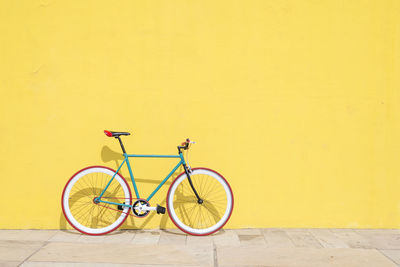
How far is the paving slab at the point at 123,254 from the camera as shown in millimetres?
3359

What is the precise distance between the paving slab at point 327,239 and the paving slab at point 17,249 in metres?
2.96

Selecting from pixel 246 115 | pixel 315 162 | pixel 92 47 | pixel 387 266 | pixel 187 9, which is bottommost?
pixel 387 266

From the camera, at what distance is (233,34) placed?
4312 mm

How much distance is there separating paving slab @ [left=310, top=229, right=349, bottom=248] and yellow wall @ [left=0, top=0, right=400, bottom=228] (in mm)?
152

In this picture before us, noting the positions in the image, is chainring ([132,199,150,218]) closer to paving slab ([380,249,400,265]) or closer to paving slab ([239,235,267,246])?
paving slab ([239,235,267,246])

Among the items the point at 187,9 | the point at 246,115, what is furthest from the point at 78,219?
the point at 187,9

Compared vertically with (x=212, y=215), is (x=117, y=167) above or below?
above

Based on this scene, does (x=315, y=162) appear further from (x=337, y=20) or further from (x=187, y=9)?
(x=187, y=9)

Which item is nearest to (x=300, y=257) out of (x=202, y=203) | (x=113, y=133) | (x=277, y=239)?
(x=277, y=239)

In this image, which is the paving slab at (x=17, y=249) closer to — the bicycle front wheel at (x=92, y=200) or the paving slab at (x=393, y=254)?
the bicycle front wheel at (x=92, y=200)

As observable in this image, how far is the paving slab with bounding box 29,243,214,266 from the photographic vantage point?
11.0ft

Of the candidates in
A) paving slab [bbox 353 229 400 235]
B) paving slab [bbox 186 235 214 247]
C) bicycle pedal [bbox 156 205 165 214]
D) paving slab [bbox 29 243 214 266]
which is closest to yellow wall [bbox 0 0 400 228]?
paving slab [bbox 353 229 400 235]

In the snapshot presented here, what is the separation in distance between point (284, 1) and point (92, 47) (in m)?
2.34

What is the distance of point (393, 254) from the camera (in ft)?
11.6
